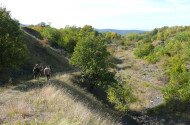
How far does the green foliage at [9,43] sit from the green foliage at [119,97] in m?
14.2

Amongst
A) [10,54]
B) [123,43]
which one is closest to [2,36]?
[10,54]

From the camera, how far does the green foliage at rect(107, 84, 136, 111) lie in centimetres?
5456

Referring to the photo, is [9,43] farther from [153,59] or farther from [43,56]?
[153,59]

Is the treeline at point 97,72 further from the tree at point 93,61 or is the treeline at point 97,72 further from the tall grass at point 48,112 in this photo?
the tall grass at point 48,112

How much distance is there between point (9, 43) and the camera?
47281 millimetres

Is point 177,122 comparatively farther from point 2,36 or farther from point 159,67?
point 159,67

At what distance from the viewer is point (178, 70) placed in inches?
3452

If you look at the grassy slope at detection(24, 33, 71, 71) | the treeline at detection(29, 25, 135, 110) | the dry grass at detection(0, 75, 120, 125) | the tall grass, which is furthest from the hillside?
the tall grass

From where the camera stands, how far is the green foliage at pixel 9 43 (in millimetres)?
46969

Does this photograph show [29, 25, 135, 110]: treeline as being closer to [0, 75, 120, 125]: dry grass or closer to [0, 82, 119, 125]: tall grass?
[0, 75, 120, 125]: dry grass

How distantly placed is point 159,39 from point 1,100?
149570 millimetres

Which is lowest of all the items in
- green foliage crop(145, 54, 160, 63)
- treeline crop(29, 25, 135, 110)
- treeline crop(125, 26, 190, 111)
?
green foliage crop(145, 54, 160, 63)

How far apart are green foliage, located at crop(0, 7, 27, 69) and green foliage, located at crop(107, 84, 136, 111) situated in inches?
559

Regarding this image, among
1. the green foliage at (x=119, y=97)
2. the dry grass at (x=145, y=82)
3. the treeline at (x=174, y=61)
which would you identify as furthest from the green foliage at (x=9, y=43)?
the treeline at (x=174, y=61)
